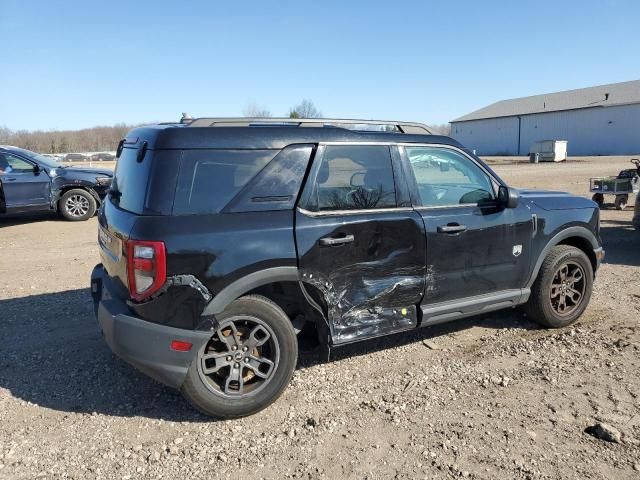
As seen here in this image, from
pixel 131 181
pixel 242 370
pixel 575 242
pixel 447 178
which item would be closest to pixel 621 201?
pixel 575 242

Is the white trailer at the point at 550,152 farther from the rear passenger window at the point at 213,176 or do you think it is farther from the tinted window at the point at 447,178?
the rear passenger window at the point at 213,176

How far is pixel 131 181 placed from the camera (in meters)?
3.66

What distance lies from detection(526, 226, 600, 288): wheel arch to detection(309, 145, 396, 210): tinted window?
5.62ft

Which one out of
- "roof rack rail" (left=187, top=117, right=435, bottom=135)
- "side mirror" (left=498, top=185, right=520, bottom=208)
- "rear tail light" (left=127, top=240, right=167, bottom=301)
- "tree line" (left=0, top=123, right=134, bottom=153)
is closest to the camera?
"rear tail light" (left=127, top=240, right=167, bottom=301)

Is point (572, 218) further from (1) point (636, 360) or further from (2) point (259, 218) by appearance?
(2) point (259, 218)

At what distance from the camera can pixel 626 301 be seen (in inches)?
230

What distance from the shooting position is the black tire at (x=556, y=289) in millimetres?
4891

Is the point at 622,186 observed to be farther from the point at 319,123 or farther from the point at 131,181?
the point at 131,181

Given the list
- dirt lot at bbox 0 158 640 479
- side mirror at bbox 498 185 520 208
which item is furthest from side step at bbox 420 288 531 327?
side mirror at bbox 498 185 520 208

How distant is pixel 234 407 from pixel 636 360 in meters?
3.31

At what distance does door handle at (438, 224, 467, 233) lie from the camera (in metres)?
4.16

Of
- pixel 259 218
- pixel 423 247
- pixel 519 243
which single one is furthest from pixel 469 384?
pixel 259 218

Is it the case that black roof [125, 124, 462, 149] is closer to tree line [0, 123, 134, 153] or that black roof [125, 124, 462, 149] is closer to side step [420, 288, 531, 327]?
side step [420, 288, 531, 327]

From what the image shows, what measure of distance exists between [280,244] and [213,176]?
63cm
